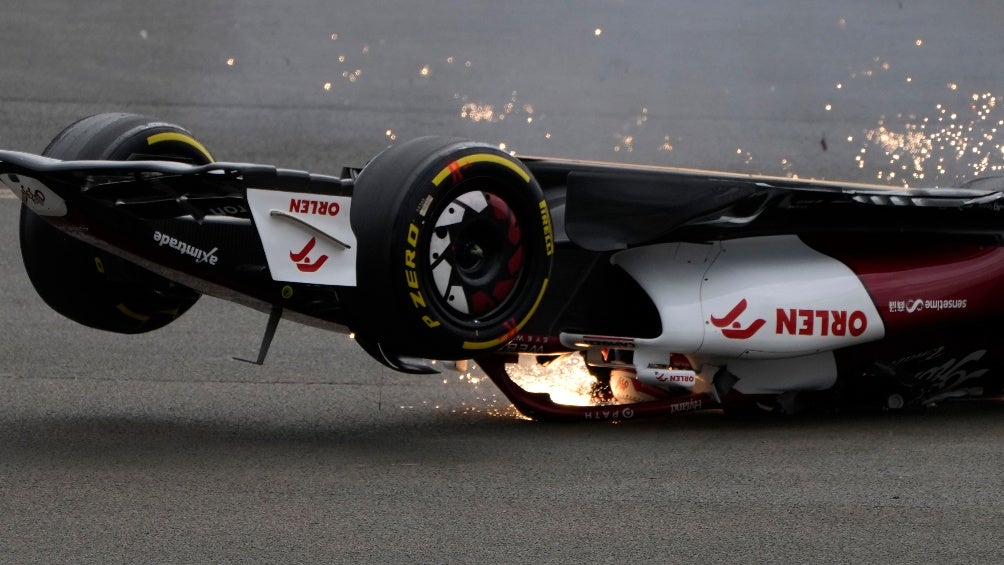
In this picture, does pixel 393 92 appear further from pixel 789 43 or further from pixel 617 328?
pixel 617 328

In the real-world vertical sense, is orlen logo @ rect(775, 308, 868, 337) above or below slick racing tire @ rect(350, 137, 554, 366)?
below

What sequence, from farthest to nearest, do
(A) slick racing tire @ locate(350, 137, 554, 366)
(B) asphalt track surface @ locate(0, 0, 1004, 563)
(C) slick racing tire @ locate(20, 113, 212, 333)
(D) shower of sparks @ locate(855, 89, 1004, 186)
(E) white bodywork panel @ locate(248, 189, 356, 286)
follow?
(D) shower of sparks @ locate(855, 89, 1004, 186) < (C) slick racing tire @ locate(20, 113, 212, 333) < (E) white bodywork panel @ locate(248, 189, 356, 286) < (A) slick racing tire @ locate(350, 137, 554, 366) < (B) asphalt track surface @ locate(0, 0, 1004, 563)

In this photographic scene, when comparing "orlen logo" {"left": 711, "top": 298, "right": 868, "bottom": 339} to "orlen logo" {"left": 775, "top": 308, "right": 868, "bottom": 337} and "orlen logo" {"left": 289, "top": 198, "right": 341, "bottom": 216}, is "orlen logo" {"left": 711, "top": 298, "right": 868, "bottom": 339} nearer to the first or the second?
"orlen logo" {"left": 775, "top": 308, "right": 868, "bottom": 337}

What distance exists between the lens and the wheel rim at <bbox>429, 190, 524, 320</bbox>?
4531 mm

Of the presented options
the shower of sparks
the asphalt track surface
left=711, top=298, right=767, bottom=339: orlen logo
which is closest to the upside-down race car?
left=711, top=298, right=767, bottom=339: orlen logo

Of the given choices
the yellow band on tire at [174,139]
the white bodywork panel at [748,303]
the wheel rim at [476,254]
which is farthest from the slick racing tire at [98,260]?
the white bodywork panel at [748,303]

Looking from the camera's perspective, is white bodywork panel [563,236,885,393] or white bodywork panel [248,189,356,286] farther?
white bodywork panel [563,236,885,393]

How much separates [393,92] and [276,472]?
6.80m

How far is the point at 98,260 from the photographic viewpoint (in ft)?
16.4

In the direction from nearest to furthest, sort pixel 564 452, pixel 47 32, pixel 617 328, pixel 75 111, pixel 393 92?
pixel 564 452
pixel 617 328
pixel 75 111
pixel 393 92
pixel 47 32

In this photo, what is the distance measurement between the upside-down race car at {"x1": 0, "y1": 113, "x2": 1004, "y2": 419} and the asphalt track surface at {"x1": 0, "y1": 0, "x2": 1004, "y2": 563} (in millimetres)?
287

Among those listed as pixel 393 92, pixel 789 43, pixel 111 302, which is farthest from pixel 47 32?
pixel 111 302

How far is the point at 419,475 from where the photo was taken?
4.49 meters

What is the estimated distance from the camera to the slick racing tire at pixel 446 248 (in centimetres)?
440
